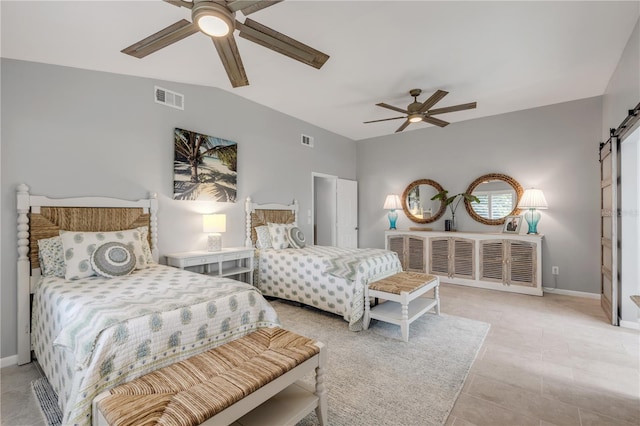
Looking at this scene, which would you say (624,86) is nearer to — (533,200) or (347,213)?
(533,200)

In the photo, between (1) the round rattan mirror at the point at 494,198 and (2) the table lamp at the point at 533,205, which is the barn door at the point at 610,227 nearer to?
(2) the table lamp at the point at 533,205

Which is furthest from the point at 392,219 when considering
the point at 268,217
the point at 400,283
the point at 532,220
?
the point at 400,283

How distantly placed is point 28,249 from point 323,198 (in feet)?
16.5

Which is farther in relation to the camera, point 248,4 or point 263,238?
point 263,238

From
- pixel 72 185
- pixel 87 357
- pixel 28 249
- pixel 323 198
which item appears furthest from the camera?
pixel 323 198

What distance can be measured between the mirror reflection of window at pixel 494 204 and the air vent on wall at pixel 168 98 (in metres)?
5.03

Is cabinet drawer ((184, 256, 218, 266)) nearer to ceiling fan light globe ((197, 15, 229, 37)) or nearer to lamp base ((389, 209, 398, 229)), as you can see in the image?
ceiling fan light globe ((197, 15, 229, 37))

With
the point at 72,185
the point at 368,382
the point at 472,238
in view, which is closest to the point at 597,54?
the point at 472,238

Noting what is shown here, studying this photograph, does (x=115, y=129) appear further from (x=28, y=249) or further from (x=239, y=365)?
(x=239, y=365)

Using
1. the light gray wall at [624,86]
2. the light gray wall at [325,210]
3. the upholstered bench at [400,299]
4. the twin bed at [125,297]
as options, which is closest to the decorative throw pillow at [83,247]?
the twin bed at [125,297]

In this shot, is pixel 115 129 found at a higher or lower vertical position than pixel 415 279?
higher

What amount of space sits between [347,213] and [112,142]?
461cm

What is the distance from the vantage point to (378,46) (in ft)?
9.77

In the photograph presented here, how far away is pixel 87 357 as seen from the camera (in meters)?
1.46
